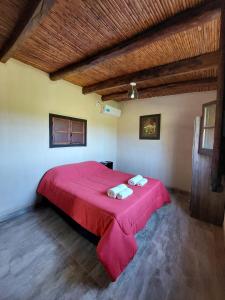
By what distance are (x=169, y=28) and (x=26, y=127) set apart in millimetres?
→ 2532

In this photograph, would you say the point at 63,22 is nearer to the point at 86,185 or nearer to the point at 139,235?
the point at 86,185

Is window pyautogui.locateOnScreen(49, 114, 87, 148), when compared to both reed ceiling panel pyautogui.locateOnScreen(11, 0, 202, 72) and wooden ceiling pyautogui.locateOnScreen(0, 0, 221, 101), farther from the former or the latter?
reed ceiling panel pyautogui.locateOnScreen(11, 0, 202, 72)

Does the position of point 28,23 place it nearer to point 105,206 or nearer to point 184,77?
point 105,206

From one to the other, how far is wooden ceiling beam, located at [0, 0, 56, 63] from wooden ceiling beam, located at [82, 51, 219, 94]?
1705 mm

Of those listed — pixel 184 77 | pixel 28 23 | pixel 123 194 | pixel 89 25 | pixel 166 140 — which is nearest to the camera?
pixel 28 23

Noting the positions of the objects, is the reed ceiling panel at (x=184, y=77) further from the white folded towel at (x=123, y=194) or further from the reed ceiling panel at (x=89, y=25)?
the white folded towel at (x=123, y=194)

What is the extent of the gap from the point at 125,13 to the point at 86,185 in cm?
233

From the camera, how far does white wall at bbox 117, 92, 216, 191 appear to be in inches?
144

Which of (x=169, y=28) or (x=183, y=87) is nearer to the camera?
(x=169, y=28)

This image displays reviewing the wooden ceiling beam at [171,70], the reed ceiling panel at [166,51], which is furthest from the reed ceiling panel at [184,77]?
the reed ceiling panel at [166,51]

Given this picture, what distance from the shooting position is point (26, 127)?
2625 millimetres

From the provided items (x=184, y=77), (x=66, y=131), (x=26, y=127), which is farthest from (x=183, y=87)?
(x=26, y=127)

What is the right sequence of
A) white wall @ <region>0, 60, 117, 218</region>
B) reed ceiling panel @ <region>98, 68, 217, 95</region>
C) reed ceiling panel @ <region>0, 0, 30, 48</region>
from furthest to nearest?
reed ceiling panel @ <region>98, 68, 217, 95</region> < white wall @ <region>0, 60, 117, 218</region> < reed ceiling panel @ <region>0, 0, 30, 48</region>

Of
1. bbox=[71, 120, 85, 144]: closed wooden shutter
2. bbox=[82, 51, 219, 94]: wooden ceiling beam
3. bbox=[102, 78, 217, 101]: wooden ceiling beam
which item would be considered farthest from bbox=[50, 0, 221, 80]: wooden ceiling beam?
bbox=[102, 78, 217, 101]: wooden ceiling beam
